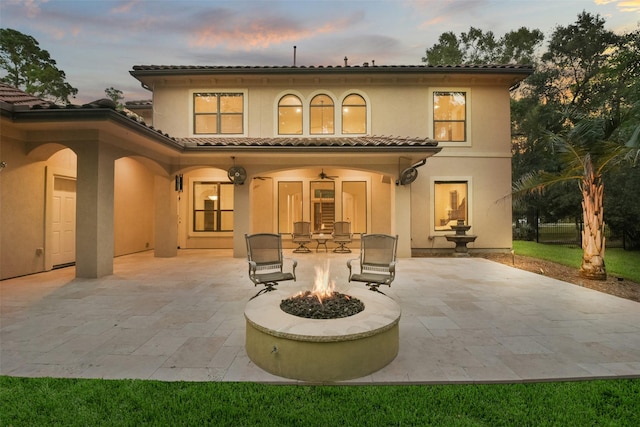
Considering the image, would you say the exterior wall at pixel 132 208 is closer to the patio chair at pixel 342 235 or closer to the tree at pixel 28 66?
the patio chair at pixel 342 235

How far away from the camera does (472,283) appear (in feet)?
22.2

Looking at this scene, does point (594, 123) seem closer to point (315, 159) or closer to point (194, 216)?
point (315, 159)

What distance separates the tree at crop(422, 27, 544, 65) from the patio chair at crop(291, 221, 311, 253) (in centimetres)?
1948

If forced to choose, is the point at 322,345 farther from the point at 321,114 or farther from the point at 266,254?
the point at 321,114

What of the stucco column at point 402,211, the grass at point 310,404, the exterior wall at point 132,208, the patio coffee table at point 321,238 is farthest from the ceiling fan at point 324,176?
the grass at point 310,404

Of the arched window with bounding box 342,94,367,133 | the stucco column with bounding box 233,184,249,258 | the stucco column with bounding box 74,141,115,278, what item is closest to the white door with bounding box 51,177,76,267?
the stucco column with bounding box 74,141,115,278

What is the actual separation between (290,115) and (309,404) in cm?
1123

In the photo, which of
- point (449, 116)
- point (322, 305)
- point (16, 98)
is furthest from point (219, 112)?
point (322, 305)

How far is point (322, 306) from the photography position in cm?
347

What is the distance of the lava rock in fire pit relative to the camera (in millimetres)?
3293

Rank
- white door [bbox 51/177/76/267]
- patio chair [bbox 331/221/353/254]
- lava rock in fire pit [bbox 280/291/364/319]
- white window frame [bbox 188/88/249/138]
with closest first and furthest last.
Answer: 1. lava rock in fire pit [bbox 280/291/364/319]
2. white door [bbox 51/177/76/267]
3. patio chair [bbox 331/221/353/254]
4. white window frame [bbox 188/88/249/138]

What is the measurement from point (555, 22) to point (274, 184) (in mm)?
21010

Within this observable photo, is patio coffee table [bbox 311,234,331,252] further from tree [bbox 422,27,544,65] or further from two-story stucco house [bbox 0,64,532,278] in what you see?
tree [bbox 422,27,544,65]

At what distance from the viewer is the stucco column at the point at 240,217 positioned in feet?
33.9
